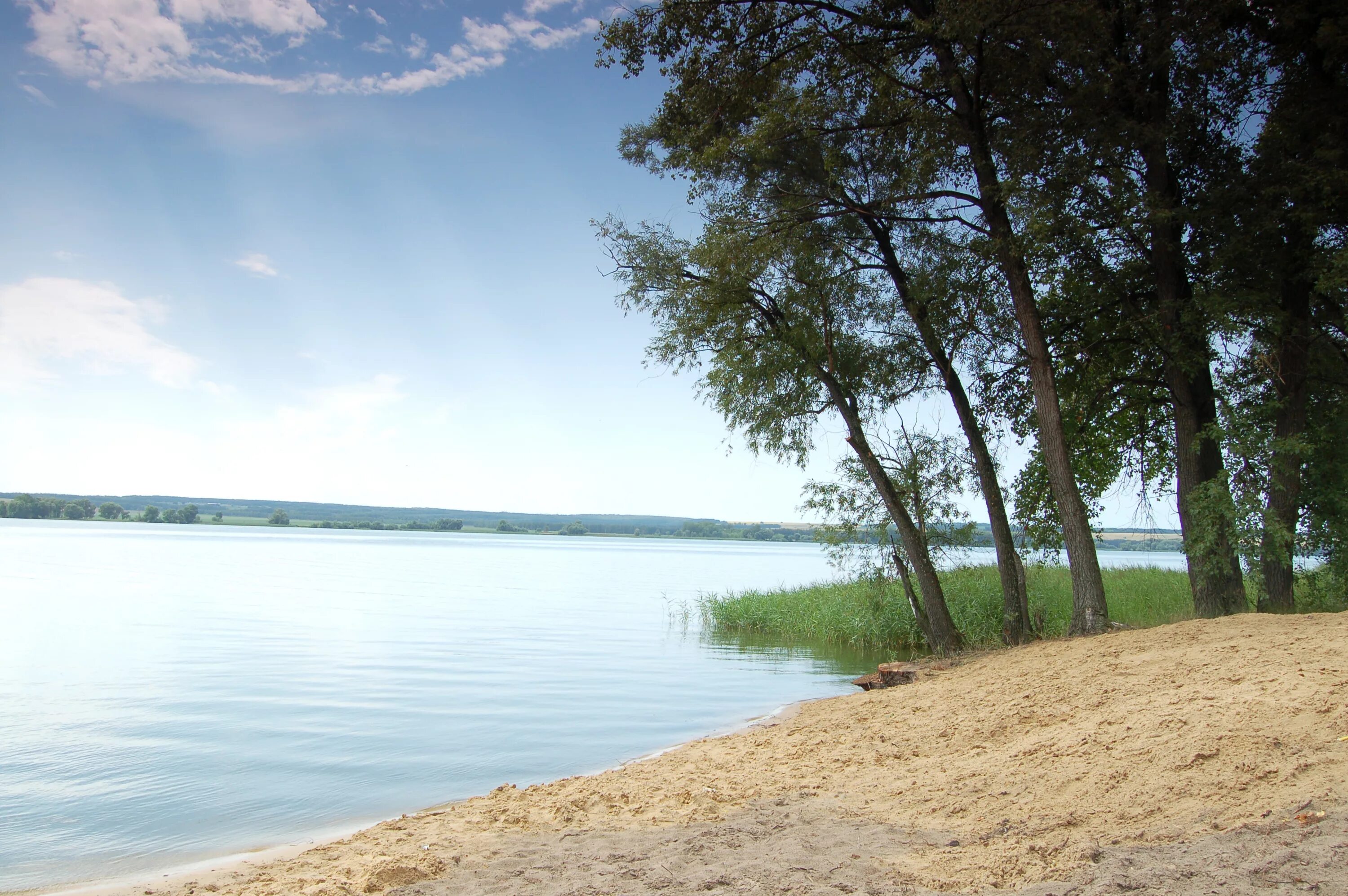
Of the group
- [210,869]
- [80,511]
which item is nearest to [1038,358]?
[210,869]

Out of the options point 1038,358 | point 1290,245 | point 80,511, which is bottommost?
point 80,511

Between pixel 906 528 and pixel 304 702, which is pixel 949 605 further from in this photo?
pixel 304 702

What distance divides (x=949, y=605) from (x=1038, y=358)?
8.41m

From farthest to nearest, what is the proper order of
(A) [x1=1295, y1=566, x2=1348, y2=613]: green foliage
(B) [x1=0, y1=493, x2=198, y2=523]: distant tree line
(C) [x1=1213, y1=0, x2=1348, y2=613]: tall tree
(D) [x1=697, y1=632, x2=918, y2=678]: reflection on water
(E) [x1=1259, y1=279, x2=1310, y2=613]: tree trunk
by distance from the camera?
(B) [x1=0, y1=493, x2=198, y2=523]: distant tree line < (D) [x1=697, y1=632, x2=918, y2=678]: reflection on water < (A) [x1=1295, y1=566, x2=1348, y2=613]: green foliage < (E) [x1=1259, y1=279, x2=1310, y2=613]: tree trunk < (C) [x1=1213, y1=0, x2=1348, y2=613]: tall tree

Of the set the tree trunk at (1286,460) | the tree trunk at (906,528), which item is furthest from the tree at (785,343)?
the tree trunk at (1286,460)

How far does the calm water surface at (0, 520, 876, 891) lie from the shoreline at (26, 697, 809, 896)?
16 centimetres

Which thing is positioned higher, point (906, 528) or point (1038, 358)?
point (1038, 358)

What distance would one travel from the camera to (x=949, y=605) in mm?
20047

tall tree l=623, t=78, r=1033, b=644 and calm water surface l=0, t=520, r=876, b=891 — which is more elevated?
tall tree l=623, t=78, r=1033, b=644

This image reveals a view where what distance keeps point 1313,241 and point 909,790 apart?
11.4 m

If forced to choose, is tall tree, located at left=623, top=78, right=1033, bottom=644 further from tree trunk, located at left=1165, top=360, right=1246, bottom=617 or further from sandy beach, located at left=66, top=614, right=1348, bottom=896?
sandy beach, located at left=66, top=614, right=1348, bottom=896

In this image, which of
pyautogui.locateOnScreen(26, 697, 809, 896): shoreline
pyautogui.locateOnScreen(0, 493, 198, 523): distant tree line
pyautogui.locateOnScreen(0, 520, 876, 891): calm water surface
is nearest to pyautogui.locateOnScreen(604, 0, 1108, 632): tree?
pyautogui.locateOnScreen(0, 520, 876, 891): calm water surface

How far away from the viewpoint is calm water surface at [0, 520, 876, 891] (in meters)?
8.78

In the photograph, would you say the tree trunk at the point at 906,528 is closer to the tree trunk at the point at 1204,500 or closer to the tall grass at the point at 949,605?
the tall grass at the point at 949,605
